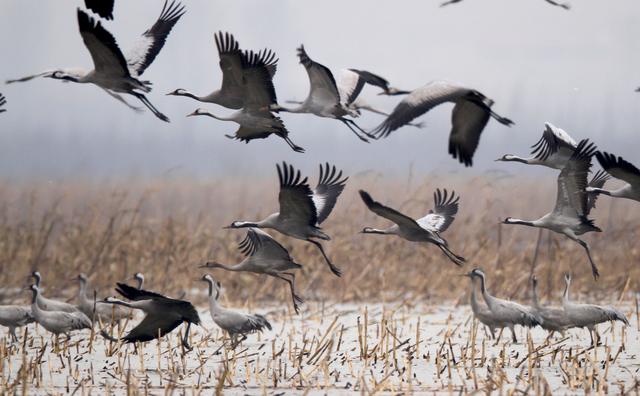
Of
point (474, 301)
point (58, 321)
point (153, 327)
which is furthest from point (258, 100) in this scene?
point (474, 301)

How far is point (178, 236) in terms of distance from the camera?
13.1 m

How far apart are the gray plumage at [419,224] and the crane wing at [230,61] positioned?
1501mm

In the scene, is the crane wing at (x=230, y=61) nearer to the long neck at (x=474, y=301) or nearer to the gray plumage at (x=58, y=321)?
the gray plumage at (x=58, y=321)

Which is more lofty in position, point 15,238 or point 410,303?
point 15,238

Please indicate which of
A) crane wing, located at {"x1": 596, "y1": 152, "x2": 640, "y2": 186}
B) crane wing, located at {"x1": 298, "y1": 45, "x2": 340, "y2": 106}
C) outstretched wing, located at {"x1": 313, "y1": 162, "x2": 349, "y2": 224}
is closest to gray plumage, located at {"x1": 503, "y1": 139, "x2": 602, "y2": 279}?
crane wing, located at {"x1": 596, "y1": 152, "x2": 640, "y2": 186}

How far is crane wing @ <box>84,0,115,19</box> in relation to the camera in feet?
23.8

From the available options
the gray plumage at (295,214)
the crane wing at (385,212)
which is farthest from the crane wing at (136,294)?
the crane wing at (385,212)

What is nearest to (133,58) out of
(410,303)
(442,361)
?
(442,361)

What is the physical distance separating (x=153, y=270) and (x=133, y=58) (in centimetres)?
365

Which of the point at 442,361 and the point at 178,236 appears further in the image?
the point at 178,236

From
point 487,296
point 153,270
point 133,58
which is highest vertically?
point 133,58

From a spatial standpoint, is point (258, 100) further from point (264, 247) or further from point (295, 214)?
point (264, 247)

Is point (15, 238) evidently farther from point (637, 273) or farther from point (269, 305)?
point (637, 273)

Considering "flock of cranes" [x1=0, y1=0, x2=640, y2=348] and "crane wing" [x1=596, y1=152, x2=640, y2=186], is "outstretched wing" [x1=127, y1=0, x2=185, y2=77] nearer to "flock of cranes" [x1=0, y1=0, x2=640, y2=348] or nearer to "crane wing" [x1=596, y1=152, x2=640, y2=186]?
"flock of cranes" [x1=0, y1=0, x2=640, y2=348]
